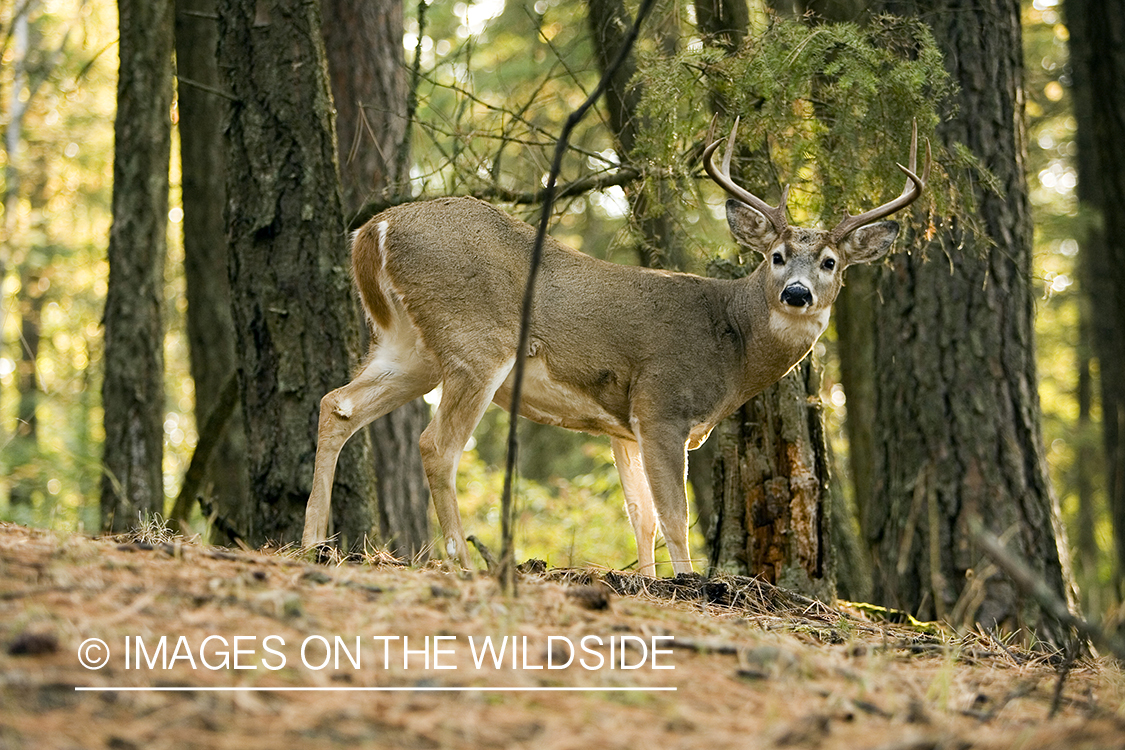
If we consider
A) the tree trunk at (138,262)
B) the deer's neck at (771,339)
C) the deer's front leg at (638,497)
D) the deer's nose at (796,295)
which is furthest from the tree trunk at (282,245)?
the deer's nose at (796,295)

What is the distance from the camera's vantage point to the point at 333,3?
31.2 ft

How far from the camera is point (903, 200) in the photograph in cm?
602

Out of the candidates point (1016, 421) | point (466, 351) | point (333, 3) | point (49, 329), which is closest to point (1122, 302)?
point (1016, 421)

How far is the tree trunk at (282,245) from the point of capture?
6117 mm

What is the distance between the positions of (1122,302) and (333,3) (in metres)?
6.85

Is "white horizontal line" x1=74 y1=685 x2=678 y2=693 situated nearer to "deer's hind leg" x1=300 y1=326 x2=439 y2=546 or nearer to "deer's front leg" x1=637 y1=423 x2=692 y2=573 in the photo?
"deer's hind leg" x1=300 y1=326 x2=439 y2=546

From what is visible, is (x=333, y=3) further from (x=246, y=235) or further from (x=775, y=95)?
(x=775, y=95)

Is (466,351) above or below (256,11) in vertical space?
below

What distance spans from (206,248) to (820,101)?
17.8ft

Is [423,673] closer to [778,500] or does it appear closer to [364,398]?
[364,398]

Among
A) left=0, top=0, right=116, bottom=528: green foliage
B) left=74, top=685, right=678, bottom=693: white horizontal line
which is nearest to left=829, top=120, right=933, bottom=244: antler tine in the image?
left=74, top=685, right=678, bottom=693: white horizontal line

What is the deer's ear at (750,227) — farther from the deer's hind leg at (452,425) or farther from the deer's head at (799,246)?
the deer's hind leg at (452,425)

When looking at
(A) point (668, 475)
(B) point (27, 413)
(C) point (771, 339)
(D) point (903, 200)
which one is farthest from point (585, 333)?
(B) point (27, 413)

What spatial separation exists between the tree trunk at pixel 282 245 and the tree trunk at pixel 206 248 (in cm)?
306
